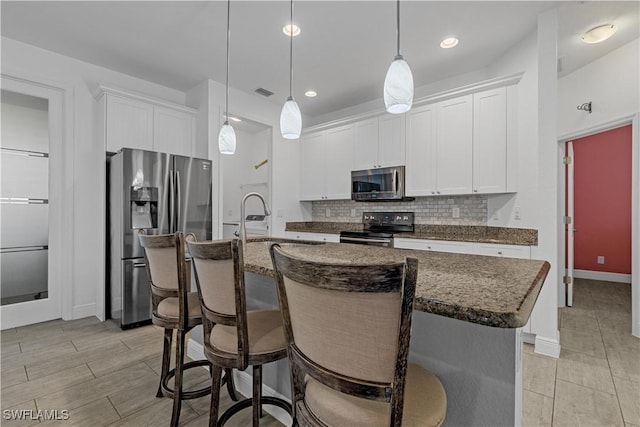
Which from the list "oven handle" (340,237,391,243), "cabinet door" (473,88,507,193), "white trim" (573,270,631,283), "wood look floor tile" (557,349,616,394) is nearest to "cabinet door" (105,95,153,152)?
"oven handle" (340,237,391,243)

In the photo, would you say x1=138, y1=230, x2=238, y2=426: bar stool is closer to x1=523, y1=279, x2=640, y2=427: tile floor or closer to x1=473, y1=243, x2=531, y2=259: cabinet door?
x1=523, y1=279, x2=640, y2=427: tile floor

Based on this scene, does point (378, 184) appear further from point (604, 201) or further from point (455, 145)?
point (604, 201)

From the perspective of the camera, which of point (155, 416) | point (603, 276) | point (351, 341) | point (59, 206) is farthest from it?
point (603, 276)

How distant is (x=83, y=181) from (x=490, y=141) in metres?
4.41

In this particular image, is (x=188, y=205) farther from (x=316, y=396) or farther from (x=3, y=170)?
(x=316, y=396)

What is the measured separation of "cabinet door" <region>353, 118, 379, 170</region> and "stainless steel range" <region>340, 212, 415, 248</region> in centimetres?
74

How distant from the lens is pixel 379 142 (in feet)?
13.6

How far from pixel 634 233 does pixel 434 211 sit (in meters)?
1.87

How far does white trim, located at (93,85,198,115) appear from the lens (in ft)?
10.7

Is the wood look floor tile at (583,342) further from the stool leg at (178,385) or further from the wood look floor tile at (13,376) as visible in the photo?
the wood look floor tile at (13,376)

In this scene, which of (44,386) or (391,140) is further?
(391,140)

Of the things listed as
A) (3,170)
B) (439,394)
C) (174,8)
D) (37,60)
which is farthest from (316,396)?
(37,60)

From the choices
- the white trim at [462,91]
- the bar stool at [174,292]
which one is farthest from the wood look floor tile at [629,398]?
the white trim at [462,91]

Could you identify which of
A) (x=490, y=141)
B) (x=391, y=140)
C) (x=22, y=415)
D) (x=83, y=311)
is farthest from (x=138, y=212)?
(x=490, y=141)
